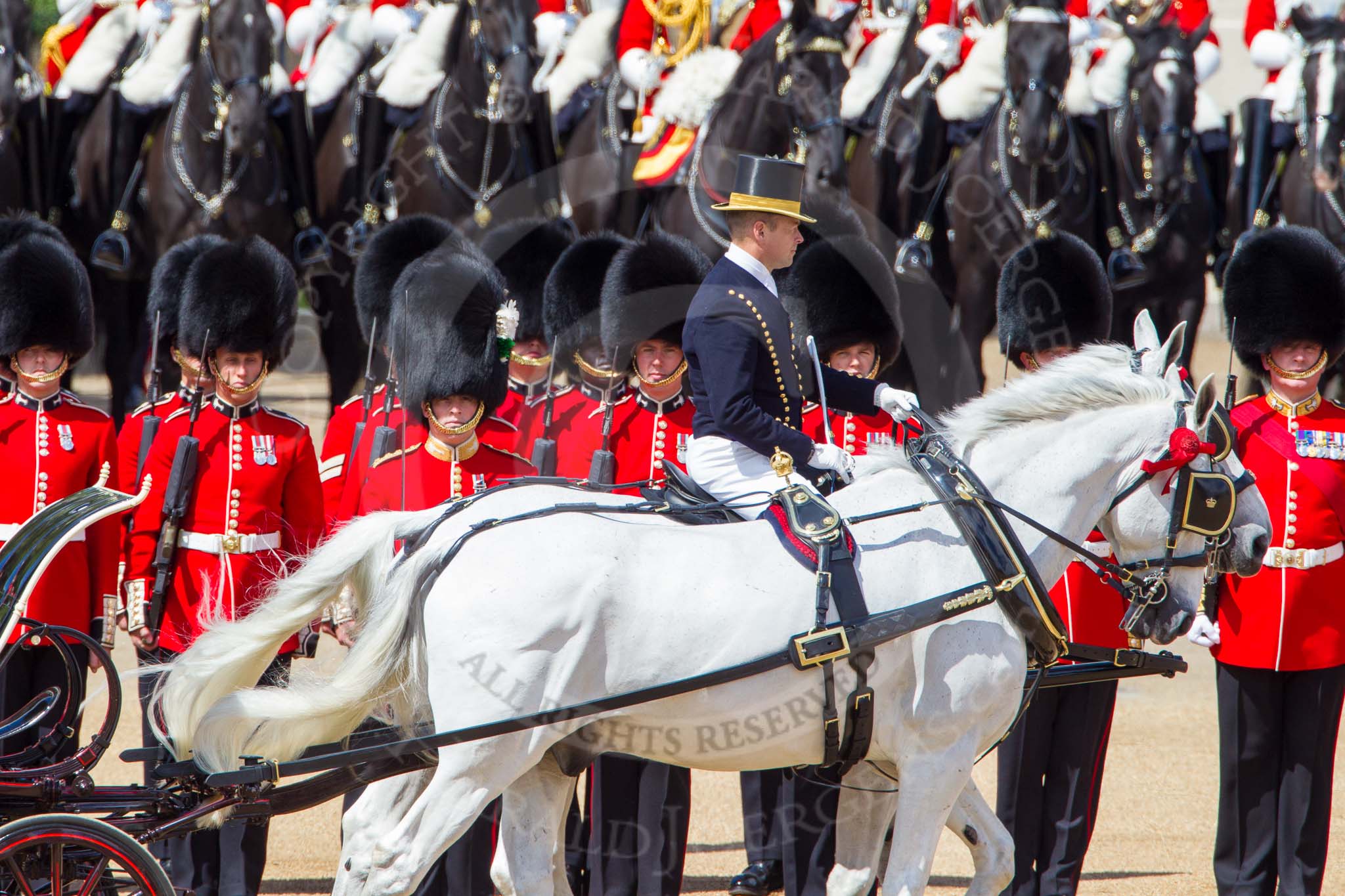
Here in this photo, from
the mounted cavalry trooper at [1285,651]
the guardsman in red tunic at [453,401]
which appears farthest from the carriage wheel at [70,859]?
the mounted cavalry trooper at [1285,651]

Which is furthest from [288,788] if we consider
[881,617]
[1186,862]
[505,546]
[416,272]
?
[1186,862]

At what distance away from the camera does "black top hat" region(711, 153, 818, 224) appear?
12.9 ft

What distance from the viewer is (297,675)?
384cm

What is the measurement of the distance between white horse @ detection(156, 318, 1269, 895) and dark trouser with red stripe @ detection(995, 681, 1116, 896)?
80cm

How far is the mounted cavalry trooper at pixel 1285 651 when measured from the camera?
14.8 ft

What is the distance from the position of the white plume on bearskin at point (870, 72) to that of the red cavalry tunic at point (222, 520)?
15.8 ft

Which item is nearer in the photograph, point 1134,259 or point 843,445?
point 843,445

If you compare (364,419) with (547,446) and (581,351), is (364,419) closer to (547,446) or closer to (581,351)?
(547,446)

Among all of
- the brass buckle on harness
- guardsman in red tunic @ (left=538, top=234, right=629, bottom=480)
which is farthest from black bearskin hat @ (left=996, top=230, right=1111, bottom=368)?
the brass buckle on harness

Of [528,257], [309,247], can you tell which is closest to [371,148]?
[309,247]

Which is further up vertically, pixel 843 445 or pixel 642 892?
pixel 843 445

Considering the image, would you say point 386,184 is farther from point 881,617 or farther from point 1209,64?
point 881,617

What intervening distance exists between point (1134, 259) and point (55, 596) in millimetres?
5423

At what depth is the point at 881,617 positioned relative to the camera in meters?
3.69
